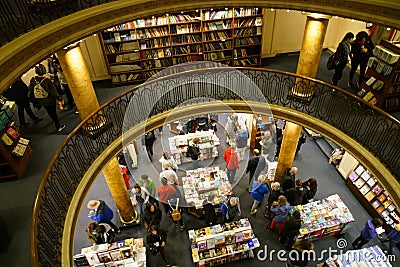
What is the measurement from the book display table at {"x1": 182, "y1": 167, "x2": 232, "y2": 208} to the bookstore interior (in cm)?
3

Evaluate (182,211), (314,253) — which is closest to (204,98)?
(182,211)

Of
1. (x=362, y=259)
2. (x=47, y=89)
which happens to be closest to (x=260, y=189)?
(x=362, y=259)

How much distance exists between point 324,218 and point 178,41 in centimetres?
644

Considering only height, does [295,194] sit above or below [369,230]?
above

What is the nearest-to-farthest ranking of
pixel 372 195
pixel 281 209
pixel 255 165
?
pixel 281 209 → pixel 372 195 → pixel 255 165

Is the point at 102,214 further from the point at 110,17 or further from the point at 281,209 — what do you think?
the point at 110,17

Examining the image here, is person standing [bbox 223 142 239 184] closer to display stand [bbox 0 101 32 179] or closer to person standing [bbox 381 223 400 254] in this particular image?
person standing [bbox 381 223 400 254]

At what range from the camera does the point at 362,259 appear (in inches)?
282

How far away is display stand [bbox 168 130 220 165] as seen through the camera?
33.4ft

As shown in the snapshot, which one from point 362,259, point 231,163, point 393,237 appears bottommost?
point 362,259

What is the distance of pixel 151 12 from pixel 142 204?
16.5 ft

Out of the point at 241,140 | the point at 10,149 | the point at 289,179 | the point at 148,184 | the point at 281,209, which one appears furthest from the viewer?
the point at 241,140

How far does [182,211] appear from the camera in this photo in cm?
905

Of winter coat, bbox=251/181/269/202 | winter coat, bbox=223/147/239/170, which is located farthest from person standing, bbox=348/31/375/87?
winter coat, bbox=223/147/239/170
